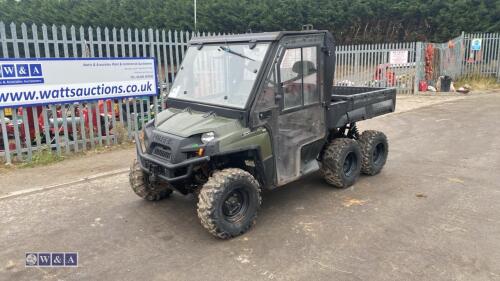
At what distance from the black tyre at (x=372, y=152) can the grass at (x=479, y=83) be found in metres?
13.5

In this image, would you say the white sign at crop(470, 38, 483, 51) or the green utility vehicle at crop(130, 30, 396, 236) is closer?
the green utility vehicle at crop(130, 30, 396, 236)

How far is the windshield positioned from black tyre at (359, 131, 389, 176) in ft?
8.22

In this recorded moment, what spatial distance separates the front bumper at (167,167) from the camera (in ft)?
13.0

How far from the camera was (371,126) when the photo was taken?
1023 cm

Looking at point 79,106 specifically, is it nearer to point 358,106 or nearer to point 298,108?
point 298,108

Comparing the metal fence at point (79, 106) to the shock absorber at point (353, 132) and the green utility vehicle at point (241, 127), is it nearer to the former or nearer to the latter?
the green utility vehicle at point (241, 127)

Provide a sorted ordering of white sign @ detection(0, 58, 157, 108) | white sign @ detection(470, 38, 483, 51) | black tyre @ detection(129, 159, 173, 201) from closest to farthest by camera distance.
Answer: black tyre @ detection(129, 159, 173, 201) → white sign @ detection(0, 58, 157, 108) → white sign @ detection(470, 38, 483, 51)

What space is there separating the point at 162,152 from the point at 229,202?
87 centimetres

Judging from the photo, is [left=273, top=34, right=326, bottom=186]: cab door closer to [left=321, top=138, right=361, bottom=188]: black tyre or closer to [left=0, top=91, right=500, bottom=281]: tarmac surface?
[left=321, top=138, right=361, bottom=188]: black tyre

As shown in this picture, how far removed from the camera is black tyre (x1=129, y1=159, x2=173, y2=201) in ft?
16.4

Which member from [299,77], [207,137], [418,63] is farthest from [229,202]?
[418,63]

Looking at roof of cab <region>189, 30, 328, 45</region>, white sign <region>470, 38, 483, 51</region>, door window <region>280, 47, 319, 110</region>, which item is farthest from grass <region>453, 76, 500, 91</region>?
roof of cab <region>189, 30, 328, 45</region>

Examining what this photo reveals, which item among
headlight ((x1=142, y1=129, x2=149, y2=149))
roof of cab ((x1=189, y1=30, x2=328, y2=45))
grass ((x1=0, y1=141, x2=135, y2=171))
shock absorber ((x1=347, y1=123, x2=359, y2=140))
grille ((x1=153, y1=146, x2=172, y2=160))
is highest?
roof of cab ((x1=189, y1=30, x2=328, y2=45))

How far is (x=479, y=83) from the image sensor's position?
18234 millimetres
